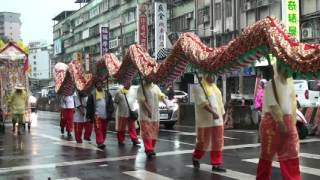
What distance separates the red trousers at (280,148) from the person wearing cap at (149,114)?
464 centimetres

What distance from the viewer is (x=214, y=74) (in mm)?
10398

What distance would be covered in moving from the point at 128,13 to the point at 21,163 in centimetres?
6238

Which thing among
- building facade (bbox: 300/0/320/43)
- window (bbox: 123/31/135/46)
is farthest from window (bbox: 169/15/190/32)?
building facade (bbox: 300/0/320/43)

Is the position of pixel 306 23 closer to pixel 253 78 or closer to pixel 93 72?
pixel 253 78

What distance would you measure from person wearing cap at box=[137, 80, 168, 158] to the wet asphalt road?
341mm

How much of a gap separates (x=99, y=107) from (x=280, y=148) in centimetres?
818

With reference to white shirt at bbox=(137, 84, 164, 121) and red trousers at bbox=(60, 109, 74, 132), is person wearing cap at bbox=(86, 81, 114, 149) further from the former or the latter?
red trousers at bbox=(60, 109, 74, 132)

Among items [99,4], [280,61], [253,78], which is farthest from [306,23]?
[99,4]

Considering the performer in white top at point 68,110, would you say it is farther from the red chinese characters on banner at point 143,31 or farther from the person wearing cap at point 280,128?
the red chinese characters on banner at point 143,31

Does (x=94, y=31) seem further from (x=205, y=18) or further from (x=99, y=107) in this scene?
(x=99, y=107)

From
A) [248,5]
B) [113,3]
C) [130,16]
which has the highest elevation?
[113,3]

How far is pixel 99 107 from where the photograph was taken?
15547mm

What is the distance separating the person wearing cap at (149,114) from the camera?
12.8 meters

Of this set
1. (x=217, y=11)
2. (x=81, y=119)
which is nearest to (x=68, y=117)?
(x=81, y=119)
